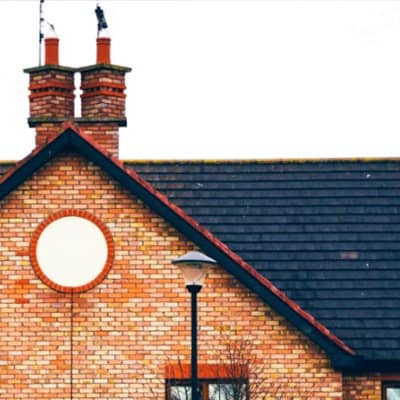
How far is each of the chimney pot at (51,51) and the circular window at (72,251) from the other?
326 cm

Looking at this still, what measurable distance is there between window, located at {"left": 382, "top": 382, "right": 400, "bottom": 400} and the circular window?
4684 millimetres

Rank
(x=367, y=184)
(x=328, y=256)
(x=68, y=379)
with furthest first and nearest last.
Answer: (x=367, y=184)
(x=328, y=256)
(x=68, y=379)

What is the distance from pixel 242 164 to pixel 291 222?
1806mm

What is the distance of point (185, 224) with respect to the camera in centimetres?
2153

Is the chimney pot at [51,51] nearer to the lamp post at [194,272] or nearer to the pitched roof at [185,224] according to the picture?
the pitched roof at [185,224]

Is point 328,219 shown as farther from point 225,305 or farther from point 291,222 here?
point 225,305

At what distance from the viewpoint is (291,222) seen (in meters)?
24.0

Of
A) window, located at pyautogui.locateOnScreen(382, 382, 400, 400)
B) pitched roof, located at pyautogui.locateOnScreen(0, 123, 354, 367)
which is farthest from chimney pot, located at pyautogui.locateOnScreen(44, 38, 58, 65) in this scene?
window, located at pyautogui.locateOnScreen(382, 382, 400, 400)

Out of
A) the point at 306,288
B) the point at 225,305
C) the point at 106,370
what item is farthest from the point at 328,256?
the point at 106,370

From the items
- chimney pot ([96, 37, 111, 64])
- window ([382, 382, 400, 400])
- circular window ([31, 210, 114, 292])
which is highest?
chimney pot ([96, 37, 111, 64])

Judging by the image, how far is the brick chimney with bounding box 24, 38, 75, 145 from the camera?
23906 mm

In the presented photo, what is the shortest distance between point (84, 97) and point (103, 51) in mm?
845

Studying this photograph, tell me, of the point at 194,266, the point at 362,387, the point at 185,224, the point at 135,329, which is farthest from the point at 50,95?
the point at 362,387

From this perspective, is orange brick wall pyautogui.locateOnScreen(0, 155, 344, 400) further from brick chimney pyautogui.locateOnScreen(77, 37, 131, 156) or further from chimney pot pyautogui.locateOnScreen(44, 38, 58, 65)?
chimney pot pyautogui.locateOnScreen(44, 38, 58, 65)
